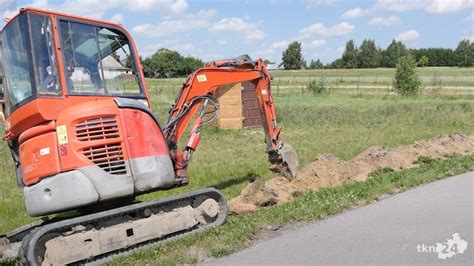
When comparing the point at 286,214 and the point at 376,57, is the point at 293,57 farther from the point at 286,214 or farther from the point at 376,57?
the point at 286,214

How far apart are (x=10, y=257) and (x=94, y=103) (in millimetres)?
2319

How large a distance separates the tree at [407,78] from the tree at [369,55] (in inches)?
2809

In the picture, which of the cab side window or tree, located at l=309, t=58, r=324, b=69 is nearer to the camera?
the cab side window

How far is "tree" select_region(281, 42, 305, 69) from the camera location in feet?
333

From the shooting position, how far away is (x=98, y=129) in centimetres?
656

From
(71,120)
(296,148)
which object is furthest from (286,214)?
(296,148)

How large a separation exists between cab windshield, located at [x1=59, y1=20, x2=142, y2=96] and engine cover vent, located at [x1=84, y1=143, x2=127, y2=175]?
0.77m

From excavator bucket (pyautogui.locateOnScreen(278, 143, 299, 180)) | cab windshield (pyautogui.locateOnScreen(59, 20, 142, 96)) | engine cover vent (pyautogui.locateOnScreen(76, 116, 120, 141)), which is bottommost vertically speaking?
excavator bucket (pyautogui.locateOnScreen(278, 143, 299, 180))

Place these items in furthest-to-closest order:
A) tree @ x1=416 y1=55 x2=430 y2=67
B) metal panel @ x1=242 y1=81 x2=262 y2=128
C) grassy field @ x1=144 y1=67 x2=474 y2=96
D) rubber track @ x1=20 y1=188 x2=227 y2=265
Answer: tree @ x1=416 y1=55 x2=430 y2=67 → grassy field @ x1=144 y1=67 x2=474 y2=96 → metal panel @ x1=242 y1=81 x2=262 y2=128 → rubber track @ x1=20 y1=188 x2=227 y2=265

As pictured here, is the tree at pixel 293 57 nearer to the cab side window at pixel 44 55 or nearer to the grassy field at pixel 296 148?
the grassy field at pixel 296 148

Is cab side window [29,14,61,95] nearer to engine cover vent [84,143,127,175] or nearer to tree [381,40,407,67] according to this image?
engine cover vent [84,143,127,175]

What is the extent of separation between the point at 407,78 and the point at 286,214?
3532cm

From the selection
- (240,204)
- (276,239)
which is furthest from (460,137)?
(276,239)

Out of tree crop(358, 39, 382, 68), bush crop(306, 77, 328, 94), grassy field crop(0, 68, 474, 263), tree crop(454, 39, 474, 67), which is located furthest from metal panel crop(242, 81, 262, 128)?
tree crop(358, 39, 382, 68)
